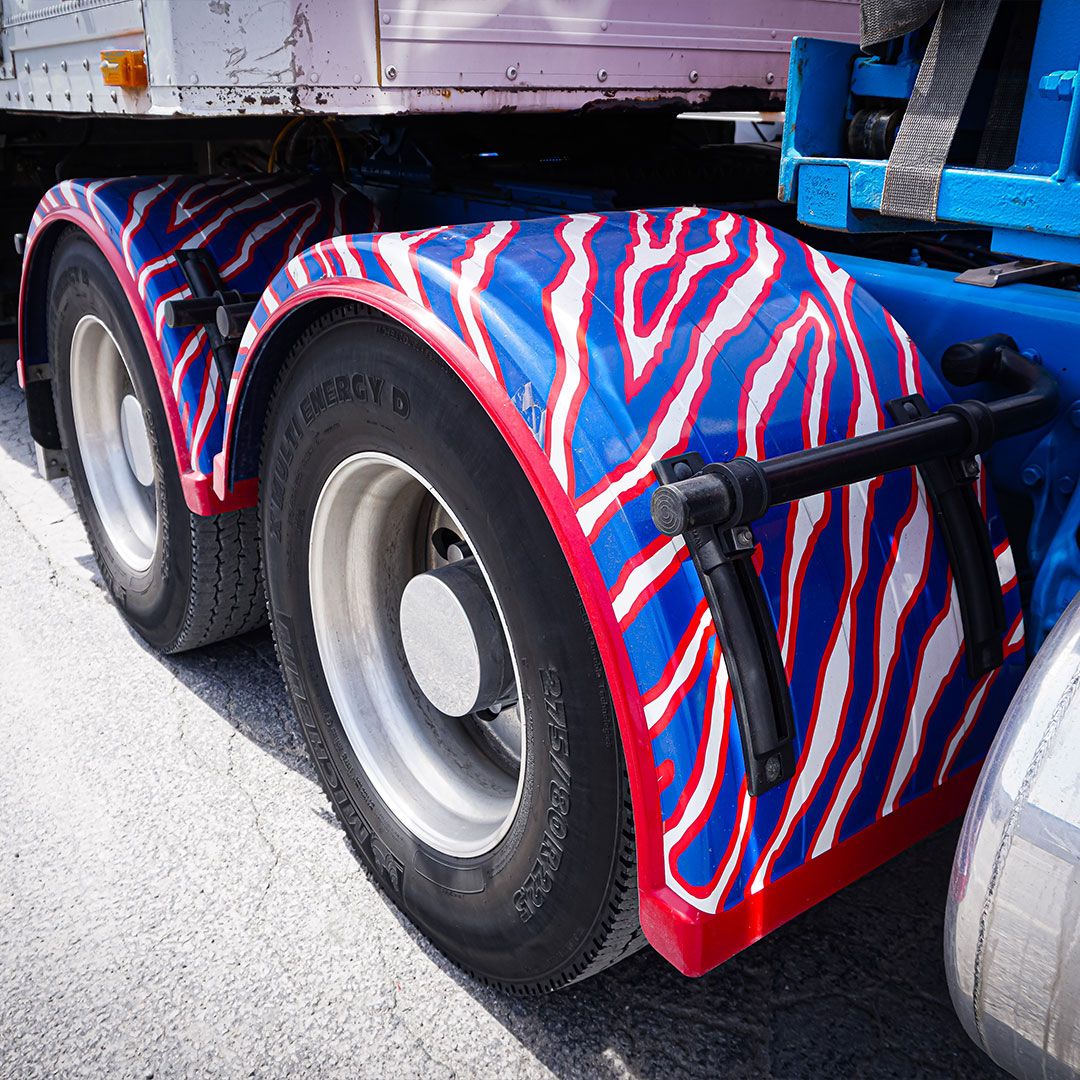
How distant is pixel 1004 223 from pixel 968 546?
1.47ft

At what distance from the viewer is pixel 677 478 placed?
1269 mm

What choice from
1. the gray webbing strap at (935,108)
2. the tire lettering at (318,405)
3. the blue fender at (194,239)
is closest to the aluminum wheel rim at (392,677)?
the tire lettering at (318,405)

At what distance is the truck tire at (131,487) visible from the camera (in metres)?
2.58

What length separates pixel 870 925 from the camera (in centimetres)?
196

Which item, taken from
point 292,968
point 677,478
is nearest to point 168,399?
point 292,968

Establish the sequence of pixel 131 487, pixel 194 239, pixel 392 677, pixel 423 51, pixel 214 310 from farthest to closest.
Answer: pixel 131 487
pixel 194 239
pixel 214 310
pixel 392 677
pixel 423 51

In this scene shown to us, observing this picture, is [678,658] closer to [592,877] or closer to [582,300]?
[592,877]

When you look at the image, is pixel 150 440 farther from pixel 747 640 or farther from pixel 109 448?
pixel 747 640

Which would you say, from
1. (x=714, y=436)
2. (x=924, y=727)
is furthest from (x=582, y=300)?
(x=924, y=727)

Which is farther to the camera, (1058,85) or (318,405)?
(318,405)

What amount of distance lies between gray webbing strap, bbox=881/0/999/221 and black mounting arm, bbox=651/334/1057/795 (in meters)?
0.28

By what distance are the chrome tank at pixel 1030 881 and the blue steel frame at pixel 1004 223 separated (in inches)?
15.3

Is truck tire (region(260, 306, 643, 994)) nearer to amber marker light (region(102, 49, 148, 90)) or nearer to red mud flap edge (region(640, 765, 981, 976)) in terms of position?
red mud flap edge (region(640, 765, 981, 976))

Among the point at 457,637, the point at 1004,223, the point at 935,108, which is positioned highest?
the point at 935,108
